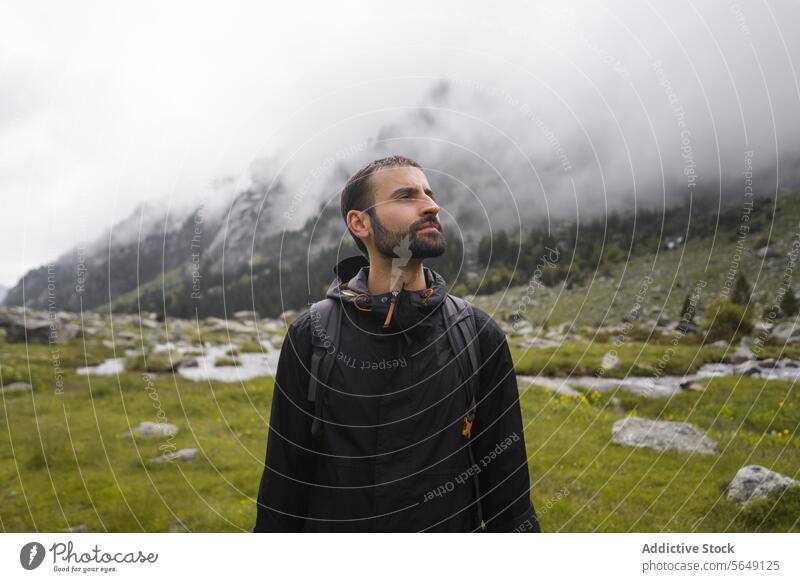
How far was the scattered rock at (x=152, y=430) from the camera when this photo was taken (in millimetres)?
5688

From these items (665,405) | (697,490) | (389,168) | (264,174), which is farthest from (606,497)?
(264,174)

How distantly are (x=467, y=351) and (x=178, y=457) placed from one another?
4.14 metres

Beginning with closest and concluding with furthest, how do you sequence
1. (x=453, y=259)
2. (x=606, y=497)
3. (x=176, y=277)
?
(x=606, y=497) < (x=453, y=259) < (x=176, y=277)

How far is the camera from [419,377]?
232 centimetres

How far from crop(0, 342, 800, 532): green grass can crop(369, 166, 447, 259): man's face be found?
9.89ft

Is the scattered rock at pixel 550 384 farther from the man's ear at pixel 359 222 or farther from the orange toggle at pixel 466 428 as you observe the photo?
the man's ear at pixel 359 222

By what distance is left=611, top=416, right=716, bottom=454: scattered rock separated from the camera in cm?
487

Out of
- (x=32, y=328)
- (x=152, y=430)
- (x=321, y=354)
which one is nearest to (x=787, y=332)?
(x=321, y=354)

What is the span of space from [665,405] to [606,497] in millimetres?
2145

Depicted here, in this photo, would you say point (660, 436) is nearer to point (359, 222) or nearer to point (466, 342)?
point (466, 342)

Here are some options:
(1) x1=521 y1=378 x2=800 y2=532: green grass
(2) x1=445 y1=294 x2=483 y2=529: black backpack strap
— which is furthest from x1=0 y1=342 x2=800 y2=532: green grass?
(2) x1=445 y1=294 x2=483 y2=529: black backpack strap

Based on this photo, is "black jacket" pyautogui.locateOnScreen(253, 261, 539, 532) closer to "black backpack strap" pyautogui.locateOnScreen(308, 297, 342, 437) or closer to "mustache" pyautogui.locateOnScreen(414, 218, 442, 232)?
"black backpack strap" pyautogui.locateOnScreen(308, 297, 342, 437)

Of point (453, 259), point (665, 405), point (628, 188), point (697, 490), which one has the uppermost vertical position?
point (628, 188)

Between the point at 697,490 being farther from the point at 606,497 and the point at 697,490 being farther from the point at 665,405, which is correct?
the point at 665,405
